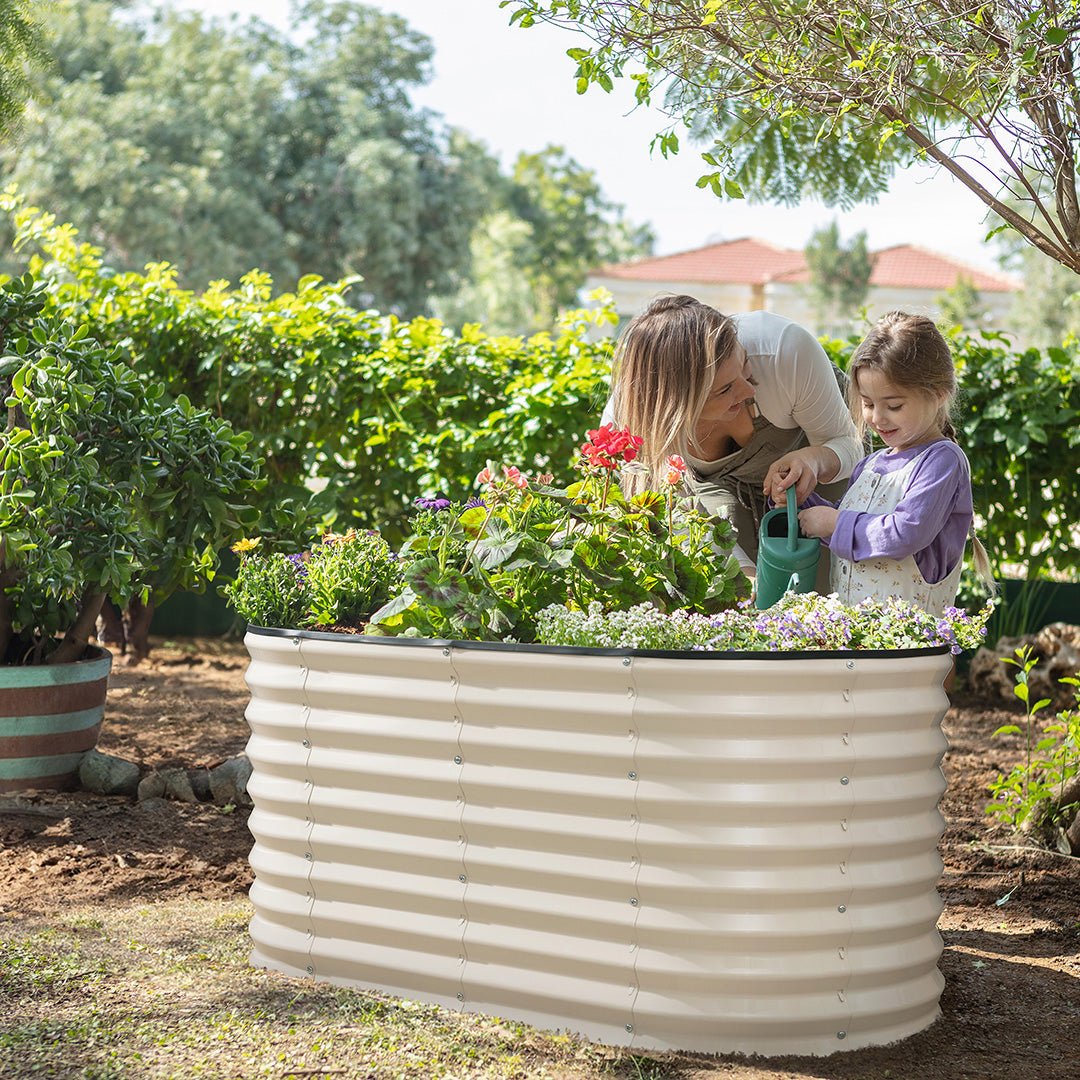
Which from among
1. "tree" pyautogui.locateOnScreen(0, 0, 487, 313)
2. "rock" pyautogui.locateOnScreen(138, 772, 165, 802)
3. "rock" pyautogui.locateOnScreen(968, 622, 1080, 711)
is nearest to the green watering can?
"rock" pyautogui.locateOnScreen(138, 772, 165, 802)

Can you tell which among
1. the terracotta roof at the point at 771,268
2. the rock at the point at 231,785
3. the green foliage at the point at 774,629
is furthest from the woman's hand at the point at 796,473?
the terracotta roof at the point at 771,268

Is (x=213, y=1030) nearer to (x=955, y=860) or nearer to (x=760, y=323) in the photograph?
(x=760, y=323)

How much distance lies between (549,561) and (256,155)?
101 ft

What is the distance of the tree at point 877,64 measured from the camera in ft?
8.59

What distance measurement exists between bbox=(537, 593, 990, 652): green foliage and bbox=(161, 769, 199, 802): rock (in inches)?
88.2

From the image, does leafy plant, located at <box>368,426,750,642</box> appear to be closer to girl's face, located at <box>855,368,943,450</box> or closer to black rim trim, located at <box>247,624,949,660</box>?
black rim trim, located at <box>247,624,949,660</box>

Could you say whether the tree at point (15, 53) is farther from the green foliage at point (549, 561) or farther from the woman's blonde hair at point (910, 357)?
the woman's blonde hair at point (910, 357)

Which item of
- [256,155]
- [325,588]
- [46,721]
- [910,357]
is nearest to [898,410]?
[910,357]

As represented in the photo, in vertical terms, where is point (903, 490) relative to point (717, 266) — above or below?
below

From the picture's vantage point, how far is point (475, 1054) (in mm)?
2227

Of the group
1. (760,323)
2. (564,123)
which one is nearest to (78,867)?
(760,323)

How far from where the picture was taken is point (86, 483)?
3719 millimetres

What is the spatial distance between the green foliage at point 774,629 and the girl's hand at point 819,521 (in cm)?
54

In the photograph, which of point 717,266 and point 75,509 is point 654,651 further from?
point 717,266
